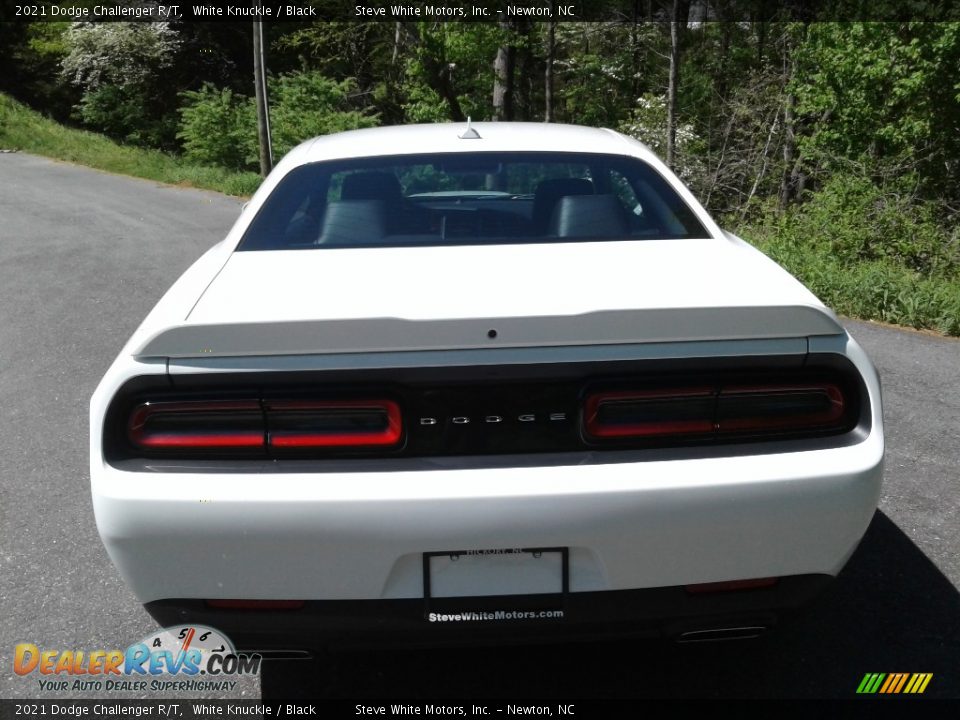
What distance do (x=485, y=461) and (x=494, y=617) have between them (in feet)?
1.22

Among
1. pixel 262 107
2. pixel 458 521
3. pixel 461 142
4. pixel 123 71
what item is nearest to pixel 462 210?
pixel 461 142

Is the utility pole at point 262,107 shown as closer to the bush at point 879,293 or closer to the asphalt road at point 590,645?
the bush at point 879,293

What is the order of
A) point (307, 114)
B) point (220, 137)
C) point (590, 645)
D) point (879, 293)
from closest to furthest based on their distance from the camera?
1. point (590, 645)
2. point (879, 293)
3. point (307, 114)
4. point (220, 137)

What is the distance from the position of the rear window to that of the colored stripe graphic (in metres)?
1.50

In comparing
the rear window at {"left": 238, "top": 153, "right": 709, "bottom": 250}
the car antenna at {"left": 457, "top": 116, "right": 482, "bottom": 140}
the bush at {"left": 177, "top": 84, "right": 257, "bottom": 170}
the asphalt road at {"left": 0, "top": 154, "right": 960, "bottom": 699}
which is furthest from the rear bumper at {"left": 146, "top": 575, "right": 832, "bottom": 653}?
the bush at {"left": 177, "top": 84, "right": 257, "bottom": 170}

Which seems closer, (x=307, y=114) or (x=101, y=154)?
(x=307, y=114)

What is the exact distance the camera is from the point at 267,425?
A: 7.11 ft

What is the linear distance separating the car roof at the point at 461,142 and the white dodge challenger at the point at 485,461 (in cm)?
144

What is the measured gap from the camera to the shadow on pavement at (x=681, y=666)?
2.69 meters

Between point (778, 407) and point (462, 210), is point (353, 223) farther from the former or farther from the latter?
point (778, 407)

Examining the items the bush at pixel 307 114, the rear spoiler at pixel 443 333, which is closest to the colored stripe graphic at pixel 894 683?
the rear spoiler at pixel 443 333

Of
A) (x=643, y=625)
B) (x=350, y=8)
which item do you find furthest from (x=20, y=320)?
(x=350, y=8)

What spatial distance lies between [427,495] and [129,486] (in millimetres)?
688

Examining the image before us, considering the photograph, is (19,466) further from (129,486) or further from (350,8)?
(350,8)
